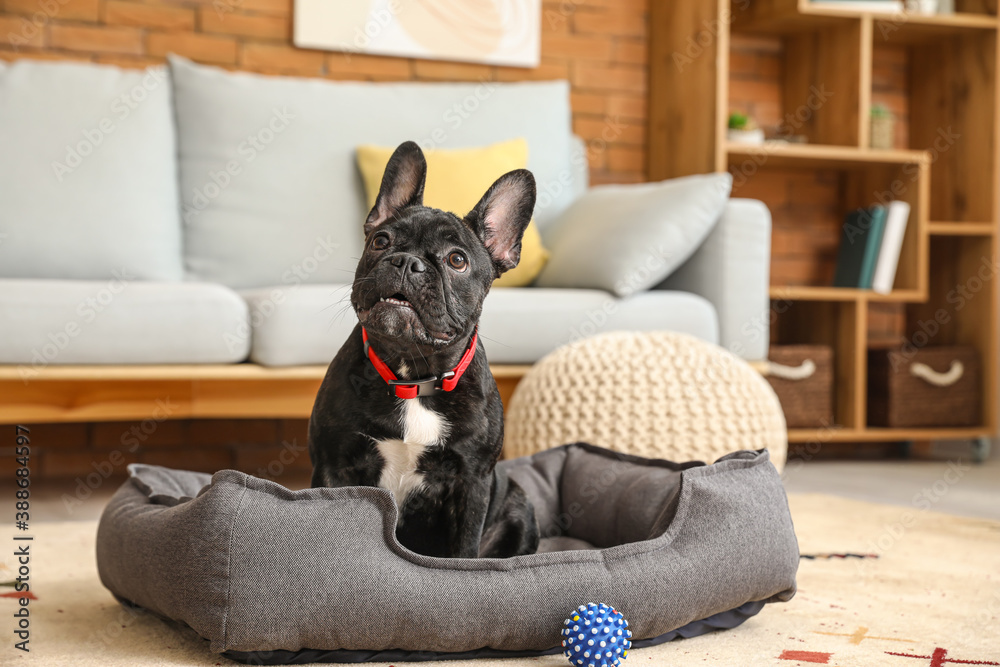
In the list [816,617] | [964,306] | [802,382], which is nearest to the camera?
[816,617]

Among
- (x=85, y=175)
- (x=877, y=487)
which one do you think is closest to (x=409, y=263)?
(x=85, y=175)

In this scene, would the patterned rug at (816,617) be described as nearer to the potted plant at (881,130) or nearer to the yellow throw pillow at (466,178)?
the yellow throw pillow at (466,178)

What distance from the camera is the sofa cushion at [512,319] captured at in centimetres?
218

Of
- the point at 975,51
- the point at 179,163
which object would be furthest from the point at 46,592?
the point at 975,51

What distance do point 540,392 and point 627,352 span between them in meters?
0.22

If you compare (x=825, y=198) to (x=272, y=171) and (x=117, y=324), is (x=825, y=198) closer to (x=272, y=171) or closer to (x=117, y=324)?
(x=272, y=171)

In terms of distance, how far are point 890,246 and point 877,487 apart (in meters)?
0.96

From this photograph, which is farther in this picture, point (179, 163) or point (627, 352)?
point (179, 163)

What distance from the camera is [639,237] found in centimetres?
253

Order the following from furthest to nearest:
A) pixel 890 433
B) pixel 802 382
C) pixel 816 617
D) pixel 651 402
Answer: pixel 890 433
pixel 802 382
pixel 651 402
pixel 816 617

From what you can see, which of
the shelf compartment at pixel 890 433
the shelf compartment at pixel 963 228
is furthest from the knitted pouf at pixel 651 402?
the shelf compartment at pixel 963 228

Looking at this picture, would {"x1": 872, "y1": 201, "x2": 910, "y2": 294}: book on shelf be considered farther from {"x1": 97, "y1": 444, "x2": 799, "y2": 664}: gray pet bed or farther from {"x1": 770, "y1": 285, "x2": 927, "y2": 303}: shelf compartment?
{"x1": 97, "y1": 444, "x2": 799, "y2": 664}: gray pet bed

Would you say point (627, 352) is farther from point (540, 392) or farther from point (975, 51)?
point (975, 51)

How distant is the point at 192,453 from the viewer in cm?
299
